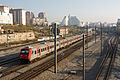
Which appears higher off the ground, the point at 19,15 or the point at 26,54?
the point at 19,15

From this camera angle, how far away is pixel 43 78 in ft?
49.6

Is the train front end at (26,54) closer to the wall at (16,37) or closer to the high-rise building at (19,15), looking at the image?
the wall at (16,37)

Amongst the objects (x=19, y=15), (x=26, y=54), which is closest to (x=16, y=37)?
(x=26, y=54)

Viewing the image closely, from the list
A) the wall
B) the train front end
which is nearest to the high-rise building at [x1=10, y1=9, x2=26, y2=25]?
the wall

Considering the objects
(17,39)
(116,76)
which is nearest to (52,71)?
(116,76)

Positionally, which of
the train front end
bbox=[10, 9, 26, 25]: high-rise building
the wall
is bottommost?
the train front end

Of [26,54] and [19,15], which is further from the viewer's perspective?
[19,15]

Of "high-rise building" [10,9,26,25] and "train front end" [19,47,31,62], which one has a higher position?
"high-rise building" [10,9,26,25]

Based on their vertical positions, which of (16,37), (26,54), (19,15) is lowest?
(26,54)

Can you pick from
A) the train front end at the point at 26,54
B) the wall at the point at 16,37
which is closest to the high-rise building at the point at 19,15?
the wall at the point at 16,37

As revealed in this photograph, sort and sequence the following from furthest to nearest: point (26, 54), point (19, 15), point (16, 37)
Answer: point (19, 15)
point (16, 37)
point (26, 54)

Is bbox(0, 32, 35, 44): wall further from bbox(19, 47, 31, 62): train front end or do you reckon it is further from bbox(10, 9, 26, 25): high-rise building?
bbox(10, 9, 26, 25): high-rise building

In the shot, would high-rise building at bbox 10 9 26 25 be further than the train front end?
Yes

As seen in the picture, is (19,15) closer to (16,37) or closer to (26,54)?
(16,37)
